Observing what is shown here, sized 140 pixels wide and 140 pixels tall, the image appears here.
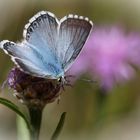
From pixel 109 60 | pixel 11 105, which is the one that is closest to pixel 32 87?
pixel 11 105

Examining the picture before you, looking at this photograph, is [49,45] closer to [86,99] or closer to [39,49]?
[39,49]

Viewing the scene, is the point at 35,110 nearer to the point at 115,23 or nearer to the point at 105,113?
the point at 105,113

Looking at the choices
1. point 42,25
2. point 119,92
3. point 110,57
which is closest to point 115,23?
point 119,92

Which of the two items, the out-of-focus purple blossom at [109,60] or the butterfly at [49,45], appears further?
the out-of-focus purple blossom at [109,60]

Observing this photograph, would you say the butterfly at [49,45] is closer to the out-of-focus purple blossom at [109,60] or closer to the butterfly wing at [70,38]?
the butterfly wing at [70,38]

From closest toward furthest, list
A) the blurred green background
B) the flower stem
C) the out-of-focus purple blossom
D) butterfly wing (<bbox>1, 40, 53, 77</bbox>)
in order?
butterfly wing (<bbox>1, 40, 53, 77</bbox>)
the flower stem
the blurred green background
the out-of-focus purple blossom

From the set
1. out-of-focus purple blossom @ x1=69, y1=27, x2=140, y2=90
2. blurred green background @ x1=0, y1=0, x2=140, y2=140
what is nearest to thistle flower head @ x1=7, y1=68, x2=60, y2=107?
blurred green background @ x1=0, y1=0, x2=140, y2=140

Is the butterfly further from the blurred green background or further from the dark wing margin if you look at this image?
the blurred green background

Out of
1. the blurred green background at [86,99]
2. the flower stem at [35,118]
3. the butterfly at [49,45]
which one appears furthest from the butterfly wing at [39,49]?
the blurred green background at [86,99]
